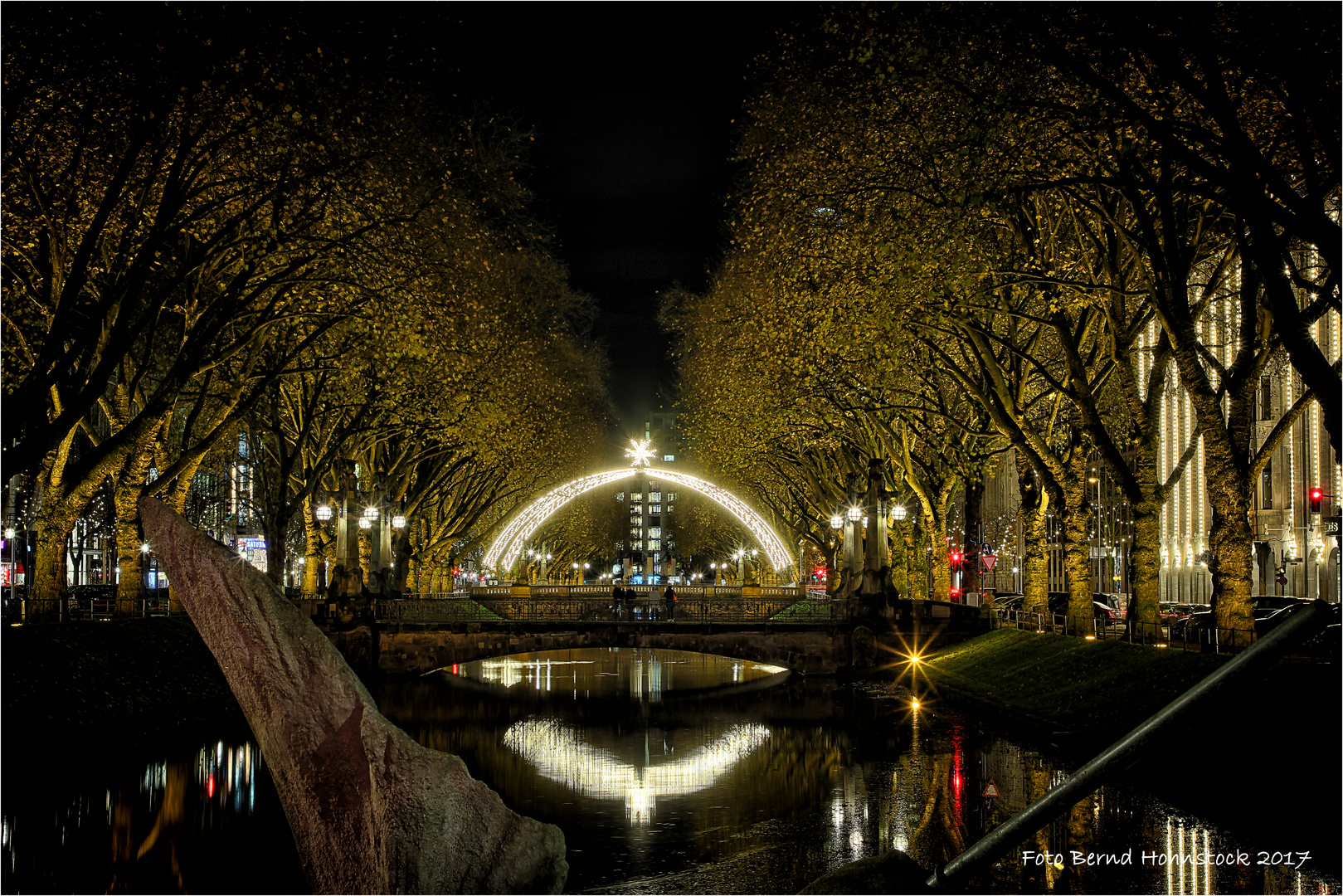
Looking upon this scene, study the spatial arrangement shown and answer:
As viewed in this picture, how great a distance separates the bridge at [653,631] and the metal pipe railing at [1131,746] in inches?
1336

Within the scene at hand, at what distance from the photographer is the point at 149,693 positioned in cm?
2719

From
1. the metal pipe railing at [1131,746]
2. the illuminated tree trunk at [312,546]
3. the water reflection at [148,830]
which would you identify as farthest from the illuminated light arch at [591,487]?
the metal pipe railing at [1131,746]

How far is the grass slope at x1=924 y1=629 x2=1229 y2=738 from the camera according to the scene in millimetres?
20625

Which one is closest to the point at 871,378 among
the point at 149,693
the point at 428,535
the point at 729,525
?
the point at 149,693

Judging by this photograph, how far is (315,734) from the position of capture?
8.58 metres

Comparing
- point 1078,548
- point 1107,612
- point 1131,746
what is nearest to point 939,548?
point 1107,612

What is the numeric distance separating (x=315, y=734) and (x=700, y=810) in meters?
10.7

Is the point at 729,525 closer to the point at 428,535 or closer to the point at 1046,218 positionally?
the point at 428,535

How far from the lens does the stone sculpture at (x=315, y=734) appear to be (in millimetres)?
8578

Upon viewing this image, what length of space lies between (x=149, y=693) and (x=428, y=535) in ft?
104

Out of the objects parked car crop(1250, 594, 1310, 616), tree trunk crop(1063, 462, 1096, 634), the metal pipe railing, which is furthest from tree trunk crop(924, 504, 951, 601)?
the metal pipe railing

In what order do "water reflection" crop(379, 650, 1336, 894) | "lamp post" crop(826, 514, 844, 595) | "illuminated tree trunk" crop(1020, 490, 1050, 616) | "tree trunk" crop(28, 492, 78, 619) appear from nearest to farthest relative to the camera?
"water reflection" crop(379, 650, 1336, 894)
"tree trunk" crop(28, 492, 78, 619)
"illuminated tree trunk" crop(1020, 490, 1050, 616)
"lamp post" crop(826, 514, 844, 595)

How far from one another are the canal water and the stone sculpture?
5.11 m

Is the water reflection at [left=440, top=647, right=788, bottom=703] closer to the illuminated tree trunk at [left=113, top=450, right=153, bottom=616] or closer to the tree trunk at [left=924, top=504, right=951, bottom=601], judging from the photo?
the tree trunk at [left=924, top=504, right=951, bottom=601]
